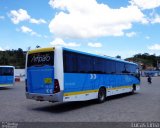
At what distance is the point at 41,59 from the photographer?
1395 centimetres

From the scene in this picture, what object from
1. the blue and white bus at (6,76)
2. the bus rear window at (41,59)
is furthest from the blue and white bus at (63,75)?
the blue and white bus at (6,76)

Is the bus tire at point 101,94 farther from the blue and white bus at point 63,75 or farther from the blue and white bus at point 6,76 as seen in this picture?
the blue and white bus at point 6,76

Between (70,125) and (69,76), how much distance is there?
4.37m

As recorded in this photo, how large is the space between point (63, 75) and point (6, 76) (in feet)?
58.8

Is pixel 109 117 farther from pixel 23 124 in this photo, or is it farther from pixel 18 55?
pixel 18 55

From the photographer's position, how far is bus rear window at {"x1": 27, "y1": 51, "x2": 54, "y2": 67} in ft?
44.2

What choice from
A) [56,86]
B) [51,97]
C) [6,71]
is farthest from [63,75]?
[6,71]

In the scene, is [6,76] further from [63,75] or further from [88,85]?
[63,75]

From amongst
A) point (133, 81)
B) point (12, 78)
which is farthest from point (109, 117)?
point (12, 78)

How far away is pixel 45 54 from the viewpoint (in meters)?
13.7

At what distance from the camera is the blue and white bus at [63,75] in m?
13.2

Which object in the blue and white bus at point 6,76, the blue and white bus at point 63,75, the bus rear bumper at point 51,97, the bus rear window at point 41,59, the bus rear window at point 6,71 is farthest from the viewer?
the bus rear window at point 6,71

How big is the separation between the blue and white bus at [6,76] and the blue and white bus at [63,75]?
49.3 ft

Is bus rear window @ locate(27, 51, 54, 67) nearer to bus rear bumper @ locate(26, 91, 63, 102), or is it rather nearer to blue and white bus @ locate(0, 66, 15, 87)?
bus rear bumper @ locate(26, 91, 63, 102)
